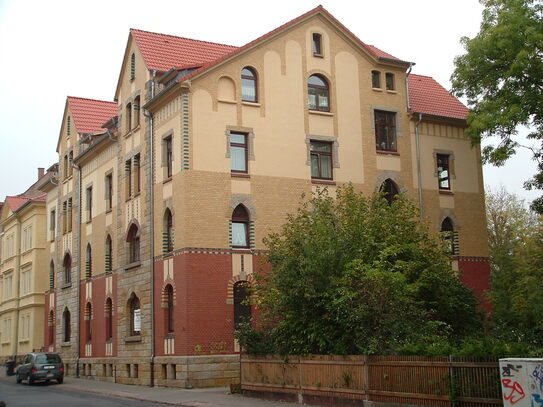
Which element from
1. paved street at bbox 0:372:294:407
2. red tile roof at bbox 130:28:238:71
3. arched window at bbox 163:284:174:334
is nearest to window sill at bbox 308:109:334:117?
red tile roof at bbox 130:28:238:71

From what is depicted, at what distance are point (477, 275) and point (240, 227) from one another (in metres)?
12.1

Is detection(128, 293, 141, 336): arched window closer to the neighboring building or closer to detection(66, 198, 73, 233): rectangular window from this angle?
detection(66, 198, 73, 233): rectangular window

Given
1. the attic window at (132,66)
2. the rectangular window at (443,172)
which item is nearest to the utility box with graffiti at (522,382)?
the rectangular window at (443,172)

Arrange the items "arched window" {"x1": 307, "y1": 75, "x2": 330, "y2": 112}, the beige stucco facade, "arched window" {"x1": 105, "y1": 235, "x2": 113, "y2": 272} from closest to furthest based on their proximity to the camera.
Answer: "arched window" {"x1": 307, "y1": 75, "x2": 330, "y2": 112} < "arched window" {"x1": 105, "y1": 235, "x2": 113, "y2": 272} < the beige stucco facade

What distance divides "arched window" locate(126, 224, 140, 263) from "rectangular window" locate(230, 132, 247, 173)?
21.9ft

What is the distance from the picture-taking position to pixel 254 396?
2434 centimetres

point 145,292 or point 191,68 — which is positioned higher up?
point 191,68

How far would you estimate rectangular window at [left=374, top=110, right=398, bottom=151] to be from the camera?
114 feet

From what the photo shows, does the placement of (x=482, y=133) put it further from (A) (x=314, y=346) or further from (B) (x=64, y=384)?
(B) (x=64, y=384)

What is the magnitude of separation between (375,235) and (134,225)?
14.3 metres

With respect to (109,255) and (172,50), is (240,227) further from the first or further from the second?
(109,255)

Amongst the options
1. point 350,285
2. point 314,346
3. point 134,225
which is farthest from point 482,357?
point 134,225

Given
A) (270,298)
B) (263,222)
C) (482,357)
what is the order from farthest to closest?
(263,222) → (270,298) → (482,357)

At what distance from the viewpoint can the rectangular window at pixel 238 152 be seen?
31.1 meters
